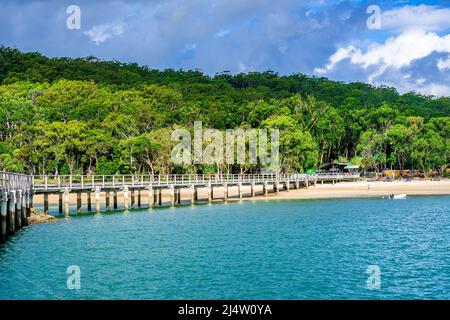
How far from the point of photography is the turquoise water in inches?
845

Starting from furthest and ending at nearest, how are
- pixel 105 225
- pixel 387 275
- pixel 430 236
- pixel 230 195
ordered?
pixel 230 195, pixel 105 225, pixel 430 236, pixel 387 275

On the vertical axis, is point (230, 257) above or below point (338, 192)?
below

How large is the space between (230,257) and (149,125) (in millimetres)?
63917

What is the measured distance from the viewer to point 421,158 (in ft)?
329

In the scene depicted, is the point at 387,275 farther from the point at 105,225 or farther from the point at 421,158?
the point at 421,158

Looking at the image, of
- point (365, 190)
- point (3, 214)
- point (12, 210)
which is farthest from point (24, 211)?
point (365, 190)

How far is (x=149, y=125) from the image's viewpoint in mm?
89938

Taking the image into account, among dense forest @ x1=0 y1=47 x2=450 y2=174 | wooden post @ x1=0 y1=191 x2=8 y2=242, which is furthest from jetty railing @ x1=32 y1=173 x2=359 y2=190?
wooden post @ x1=0 y1=191 x2=8 y2=242

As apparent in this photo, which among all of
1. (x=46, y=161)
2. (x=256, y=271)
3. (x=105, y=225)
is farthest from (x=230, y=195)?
(x=256, y=271)

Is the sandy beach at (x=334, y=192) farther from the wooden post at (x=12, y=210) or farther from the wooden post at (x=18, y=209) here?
the wooden post at (x=12, y=210)

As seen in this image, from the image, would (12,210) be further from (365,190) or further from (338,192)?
(365,190)

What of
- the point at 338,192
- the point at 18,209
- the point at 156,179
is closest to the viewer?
the point at 18,209

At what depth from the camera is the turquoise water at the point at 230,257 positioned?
70.4ft
